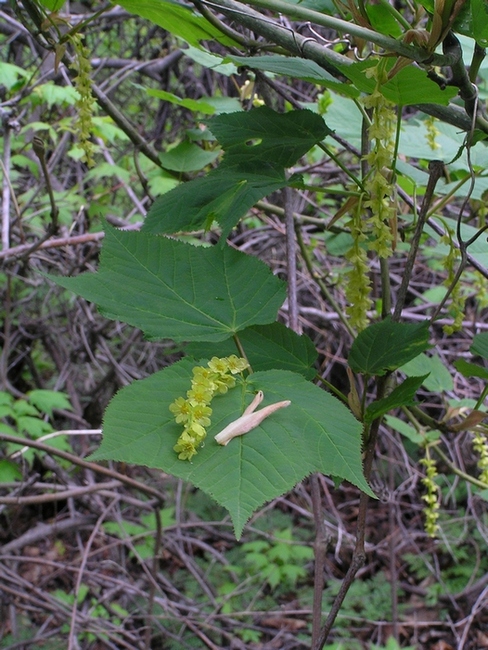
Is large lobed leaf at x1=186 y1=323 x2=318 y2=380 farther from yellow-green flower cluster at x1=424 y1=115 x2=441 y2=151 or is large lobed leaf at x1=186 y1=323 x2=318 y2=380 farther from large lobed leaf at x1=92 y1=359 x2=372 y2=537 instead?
yellow-green flower cluster at x1=424 y1=115 x2=441 y2=151

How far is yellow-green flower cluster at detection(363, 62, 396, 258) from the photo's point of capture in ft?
2.53

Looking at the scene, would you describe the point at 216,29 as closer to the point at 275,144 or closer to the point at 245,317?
→ the point at 275,144

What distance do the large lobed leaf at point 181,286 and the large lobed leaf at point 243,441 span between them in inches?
3.8

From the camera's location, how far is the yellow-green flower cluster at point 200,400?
0.58 metres

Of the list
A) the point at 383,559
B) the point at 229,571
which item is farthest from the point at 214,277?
the point at 383,559

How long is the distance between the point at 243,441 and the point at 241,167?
1.80 feet

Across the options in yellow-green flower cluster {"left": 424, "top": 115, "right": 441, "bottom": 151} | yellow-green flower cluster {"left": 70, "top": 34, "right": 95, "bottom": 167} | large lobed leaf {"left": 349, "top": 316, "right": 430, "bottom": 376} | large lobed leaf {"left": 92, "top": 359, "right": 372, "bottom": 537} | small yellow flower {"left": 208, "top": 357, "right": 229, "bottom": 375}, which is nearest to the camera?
large lobed leaf {"left": 92, "top": 359, "right": 372, "bottom": 537}

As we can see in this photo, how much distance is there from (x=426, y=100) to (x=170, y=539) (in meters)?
2.75

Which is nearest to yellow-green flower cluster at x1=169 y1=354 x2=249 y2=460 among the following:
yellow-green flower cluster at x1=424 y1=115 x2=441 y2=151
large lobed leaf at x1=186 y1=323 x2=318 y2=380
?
large lobed leaf at x1=186 y1=323 x2=318 y2=380

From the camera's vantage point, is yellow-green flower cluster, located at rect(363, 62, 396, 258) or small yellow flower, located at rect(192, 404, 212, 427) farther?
yellow-green flower cluster, located at rect(363, 62, 396, 258)

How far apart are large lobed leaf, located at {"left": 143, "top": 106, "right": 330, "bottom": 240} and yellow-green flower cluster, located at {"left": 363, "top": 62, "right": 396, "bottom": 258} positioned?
0.41 feet

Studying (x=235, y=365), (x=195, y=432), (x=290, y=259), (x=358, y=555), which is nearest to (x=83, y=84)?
(x=290, y=259)

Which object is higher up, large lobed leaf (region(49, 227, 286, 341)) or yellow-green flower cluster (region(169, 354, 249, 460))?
large lobed leaf (region(49, 227, 286, 341))

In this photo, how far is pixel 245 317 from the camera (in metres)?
0.81
